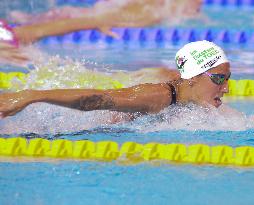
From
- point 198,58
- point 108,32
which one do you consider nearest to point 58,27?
point 108,32

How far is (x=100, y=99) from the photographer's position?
3.88 metres

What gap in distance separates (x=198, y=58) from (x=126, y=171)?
0.89m

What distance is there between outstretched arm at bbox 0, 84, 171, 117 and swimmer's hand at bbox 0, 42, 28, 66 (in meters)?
2.37

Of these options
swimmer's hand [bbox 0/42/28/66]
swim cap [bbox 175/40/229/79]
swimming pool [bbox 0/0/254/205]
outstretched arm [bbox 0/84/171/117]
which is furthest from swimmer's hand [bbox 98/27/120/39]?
outstretched arm [bbox 0/84/171/117]

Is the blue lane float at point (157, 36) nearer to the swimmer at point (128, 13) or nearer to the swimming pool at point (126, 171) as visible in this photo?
the swimmer at point (128, 13)

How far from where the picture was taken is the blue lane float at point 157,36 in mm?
6871

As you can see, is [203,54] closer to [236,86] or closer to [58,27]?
[236,86]

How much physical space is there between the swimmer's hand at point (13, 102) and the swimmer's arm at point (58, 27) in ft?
9.56

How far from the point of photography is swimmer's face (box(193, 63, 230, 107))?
4.09 m

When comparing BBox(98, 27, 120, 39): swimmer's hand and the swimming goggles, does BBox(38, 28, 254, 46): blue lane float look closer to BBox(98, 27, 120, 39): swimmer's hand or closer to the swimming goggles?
BBox(98, 27, 120, 39): swimmer's hand

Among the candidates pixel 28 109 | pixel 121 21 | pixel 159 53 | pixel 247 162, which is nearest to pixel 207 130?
pixel 247 162

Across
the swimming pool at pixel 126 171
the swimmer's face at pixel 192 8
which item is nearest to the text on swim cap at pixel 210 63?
the swimming pool at pixel 126 171

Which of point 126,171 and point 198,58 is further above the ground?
point 198,58

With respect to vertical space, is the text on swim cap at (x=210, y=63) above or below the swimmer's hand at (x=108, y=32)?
above
